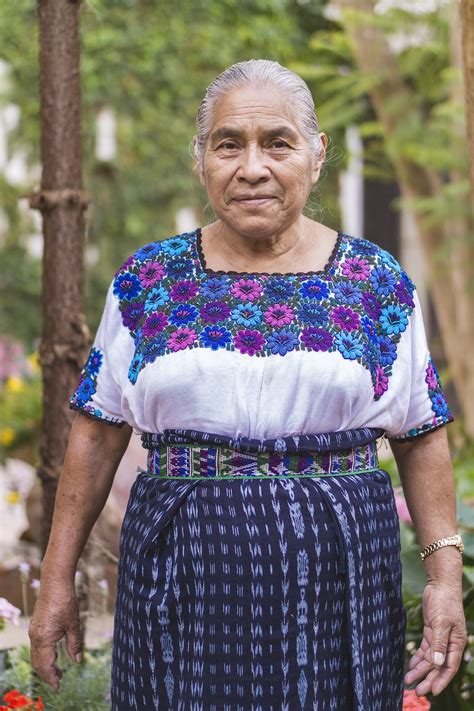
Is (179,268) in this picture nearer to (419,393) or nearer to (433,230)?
(419,393)

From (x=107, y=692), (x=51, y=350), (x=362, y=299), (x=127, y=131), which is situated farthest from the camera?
(x=127, y=131)

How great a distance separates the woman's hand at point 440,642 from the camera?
2.28 m

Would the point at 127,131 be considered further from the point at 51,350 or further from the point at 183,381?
the point at 183,381

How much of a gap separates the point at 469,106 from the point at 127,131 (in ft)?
26.3

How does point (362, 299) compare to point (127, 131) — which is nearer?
point (362, 299)

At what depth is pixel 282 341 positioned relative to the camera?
2.19 metres

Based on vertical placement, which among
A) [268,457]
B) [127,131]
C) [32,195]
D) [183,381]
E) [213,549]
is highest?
[127,131]

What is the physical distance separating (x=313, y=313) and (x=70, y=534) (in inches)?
27.3

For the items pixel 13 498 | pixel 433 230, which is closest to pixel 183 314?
pixel 13 498

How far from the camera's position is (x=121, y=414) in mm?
2367

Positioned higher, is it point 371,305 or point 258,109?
point 258,109

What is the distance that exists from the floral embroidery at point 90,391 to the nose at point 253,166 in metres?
0.49

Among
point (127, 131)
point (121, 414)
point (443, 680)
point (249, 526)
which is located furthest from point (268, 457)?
point (127, 131)

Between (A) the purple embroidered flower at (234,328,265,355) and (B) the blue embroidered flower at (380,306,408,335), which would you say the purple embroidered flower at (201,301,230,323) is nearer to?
(A) the purple embroidered flower at (234,328,265,355)
